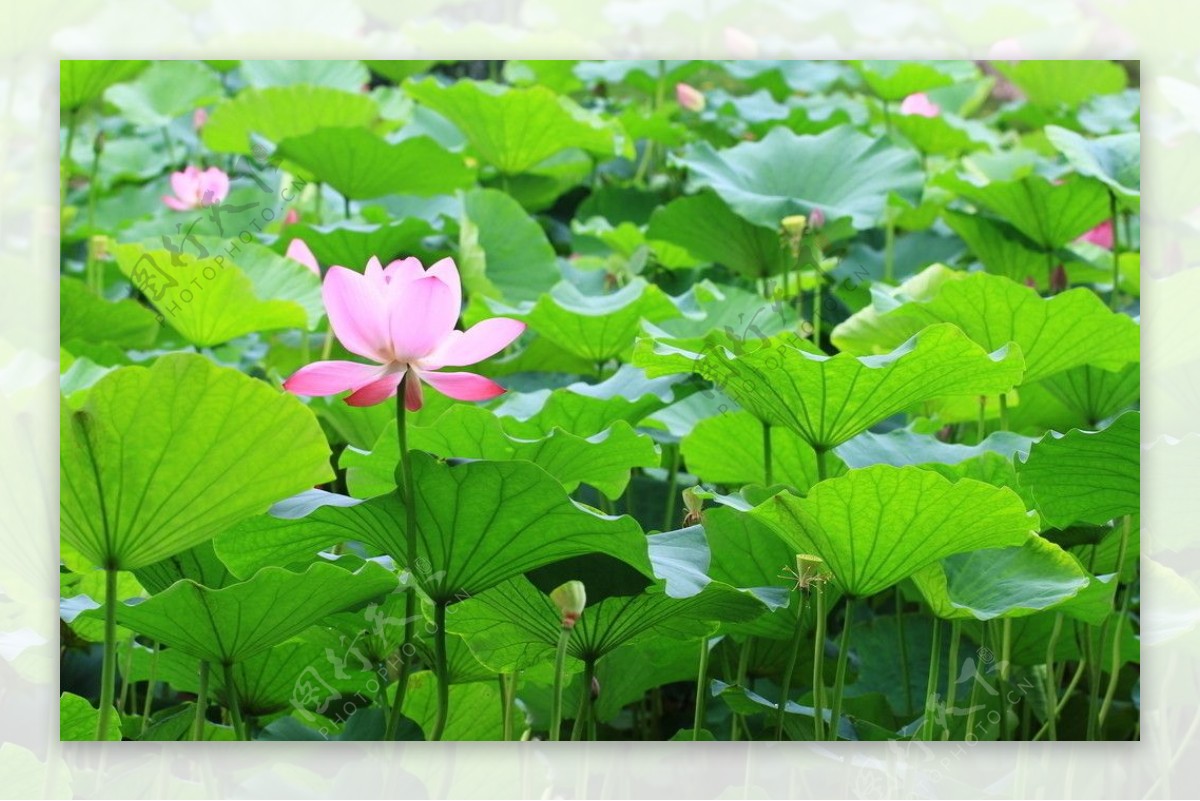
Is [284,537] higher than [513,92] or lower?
lower

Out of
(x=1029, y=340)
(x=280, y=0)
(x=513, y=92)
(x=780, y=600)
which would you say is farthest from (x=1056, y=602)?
(x=280, y=0)

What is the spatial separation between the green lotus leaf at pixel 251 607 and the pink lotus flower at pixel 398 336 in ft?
0.34

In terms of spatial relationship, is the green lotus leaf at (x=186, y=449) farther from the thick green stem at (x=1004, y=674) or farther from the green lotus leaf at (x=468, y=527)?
the thick green stem at (x=1004, y=674)

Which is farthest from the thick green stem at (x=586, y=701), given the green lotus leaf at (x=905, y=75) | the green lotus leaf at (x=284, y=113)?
the green lotus leaf at (x=905, y=75)

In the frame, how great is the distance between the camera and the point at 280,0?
1547 mm

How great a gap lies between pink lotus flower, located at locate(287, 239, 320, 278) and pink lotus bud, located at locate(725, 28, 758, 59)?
0.46 meters

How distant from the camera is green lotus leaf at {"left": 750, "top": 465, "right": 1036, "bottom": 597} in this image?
78 centimetres

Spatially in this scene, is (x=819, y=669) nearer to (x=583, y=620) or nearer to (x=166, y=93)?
(x=583, y=620)

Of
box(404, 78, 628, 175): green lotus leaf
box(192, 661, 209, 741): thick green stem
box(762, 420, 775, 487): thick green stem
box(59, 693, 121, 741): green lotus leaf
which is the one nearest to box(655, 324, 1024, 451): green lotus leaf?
box(762, 420, 775, 487): thick green stem

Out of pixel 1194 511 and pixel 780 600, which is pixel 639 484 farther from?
pixel 1194 511

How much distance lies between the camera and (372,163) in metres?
1.49

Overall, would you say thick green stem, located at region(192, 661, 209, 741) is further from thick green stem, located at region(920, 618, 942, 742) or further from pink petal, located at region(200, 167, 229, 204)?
pink petal, located at region(200, 167, 229, 204)

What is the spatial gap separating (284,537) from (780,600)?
31 cm

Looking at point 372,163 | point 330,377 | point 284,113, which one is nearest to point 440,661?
point 330,377
